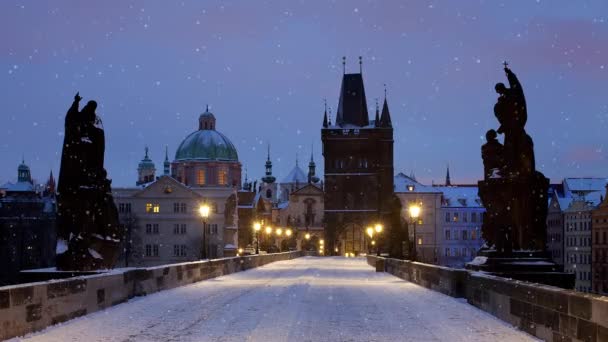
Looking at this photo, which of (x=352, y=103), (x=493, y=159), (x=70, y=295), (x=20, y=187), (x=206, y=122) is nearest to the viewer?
(x=70, y=295)

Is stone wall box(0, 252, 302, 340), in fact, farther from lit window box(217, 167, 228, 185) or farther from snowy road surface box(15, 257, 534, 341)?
lit window box(217, 167, 228, 185)

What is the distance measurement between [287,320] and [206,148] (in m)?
132

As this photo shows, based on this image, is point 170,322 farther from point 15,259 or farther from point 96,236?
point 15,259

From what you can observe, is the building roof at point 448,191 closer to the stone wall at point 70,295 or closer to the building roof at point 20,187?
the building roof at point 20,187

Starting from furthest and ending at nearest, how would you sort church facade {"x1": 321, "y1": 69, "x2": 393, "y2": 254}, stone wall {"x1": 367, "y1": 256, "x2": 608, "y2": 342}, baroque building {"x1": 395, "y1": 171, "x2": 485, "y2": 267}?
baroque building {"x1": 395, "y1": 171, "x2": 485, "y2": 267}, church facade {"x1": 321, "y1": 69, "x2": 393, "y2": 254}, stone wall {"x1": 367, "y1": 256, "x2": 608, "y2": 342}

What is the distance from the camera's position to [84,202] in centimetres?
1825

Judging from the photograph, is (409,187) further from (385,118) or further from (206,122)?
(206,122)

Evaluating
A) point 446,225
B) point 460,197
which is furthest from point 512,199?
point 460,197

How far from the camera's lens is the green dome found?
145125 millimetres

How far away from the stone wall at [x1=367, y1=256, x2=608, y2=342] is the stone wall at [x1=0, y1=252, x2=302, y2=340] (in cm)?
728

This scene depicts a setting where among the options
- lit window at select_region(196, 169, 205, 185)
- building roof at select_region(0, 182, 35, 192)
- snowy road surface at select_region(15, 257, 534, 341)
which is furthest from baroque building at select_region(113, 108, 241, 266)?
snowy road surface at select_region(15, 257, 534, 341)

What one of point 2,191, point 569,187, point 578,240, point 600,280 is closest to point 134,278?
point 600,280

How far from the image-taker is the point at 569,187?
383ft

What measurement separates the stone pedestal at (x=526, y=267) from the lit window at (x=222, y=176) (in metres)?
126
